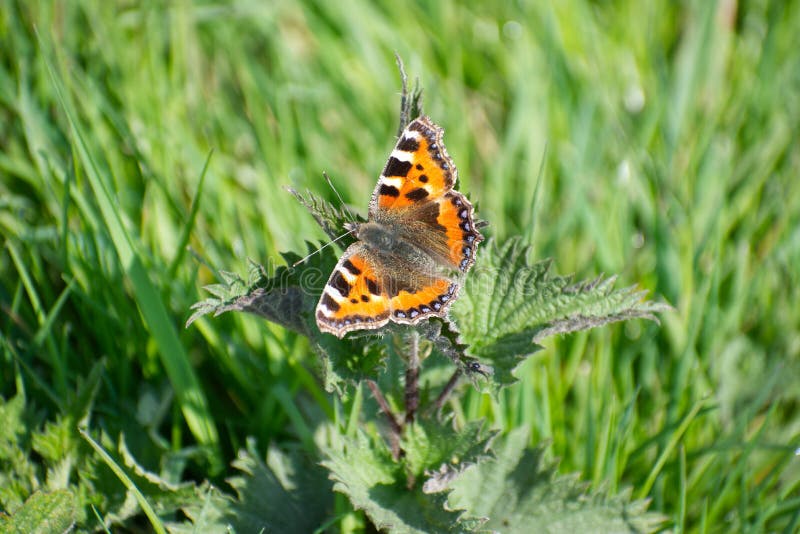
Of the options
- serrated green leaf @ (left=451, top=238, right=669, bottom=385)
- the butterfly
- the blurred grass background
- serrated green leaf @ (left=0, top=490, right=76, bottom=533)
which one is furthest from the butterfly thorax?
serrated green leaf @ (left=0, top=490, right=76, bottom=533)

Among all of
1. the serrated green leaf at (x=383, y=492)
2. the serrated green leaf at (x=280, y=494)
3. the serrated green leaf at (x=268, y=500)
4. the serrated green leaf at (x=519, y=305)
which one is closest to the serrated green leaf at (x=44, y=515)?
the serrated green leaf at (x=268, y=500)

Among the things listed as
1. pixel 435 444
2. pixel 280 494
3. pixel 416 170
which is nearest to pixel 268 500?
pixel 280 494

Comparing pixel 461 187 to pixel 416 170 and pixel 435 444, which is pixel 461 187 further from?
pixel 435 444

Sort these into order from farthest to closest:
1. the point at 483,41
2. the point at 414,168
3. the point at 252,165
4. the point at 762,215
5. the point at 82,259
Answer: the point at 483,41
the point at 252,165
the point at 762,215
the point at 82,259
the point at 414,168

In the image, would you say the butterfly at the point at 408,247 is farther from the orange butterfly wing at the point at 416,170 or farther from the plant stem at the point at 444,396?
the plant stem at the point at 444,396

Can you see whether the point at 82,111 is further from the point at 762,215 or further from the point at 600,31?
the point at 762,215

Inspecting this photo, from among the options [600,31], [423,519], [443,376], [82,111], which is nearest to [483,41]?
[600,31]
